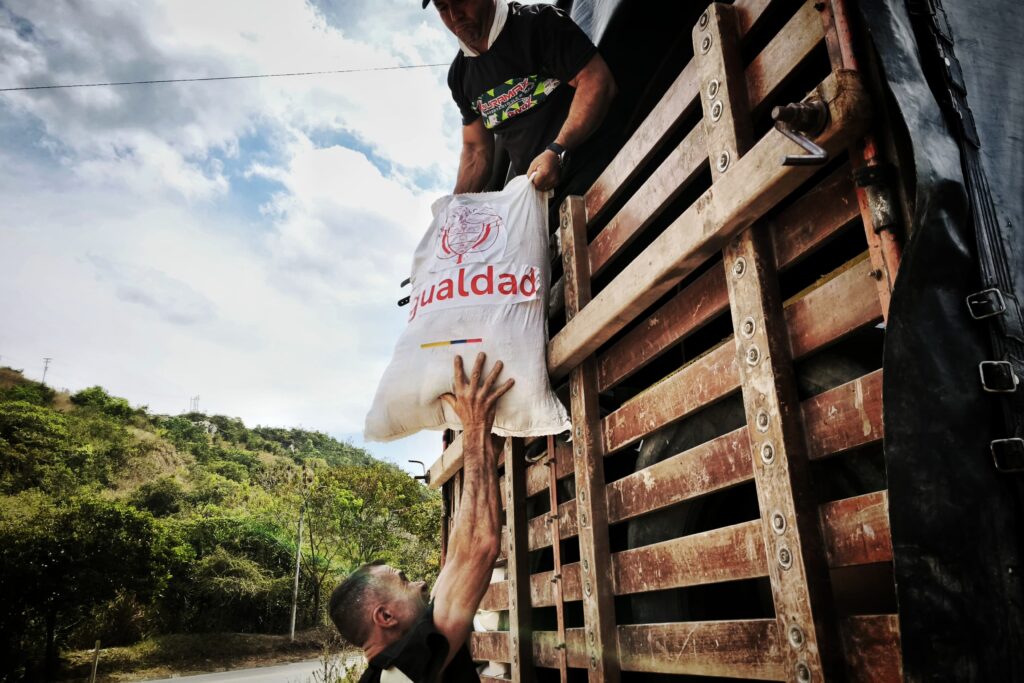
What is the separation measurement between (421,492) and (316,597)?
8090mm

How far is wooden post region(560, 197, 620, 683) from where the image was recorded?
2004mm

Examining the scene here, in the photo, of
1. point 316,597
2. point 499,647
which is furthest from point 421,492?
point 499,647

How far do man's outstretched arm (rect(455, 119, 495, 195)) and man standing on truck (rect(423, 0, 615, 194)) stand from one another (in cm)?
9

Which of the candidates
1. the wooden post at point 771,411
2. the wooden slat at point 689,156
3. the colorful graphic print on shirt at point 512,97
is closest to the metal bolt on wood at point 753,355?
the wooden post at point 771,411

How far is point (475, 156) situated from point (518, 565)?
226 centimetres

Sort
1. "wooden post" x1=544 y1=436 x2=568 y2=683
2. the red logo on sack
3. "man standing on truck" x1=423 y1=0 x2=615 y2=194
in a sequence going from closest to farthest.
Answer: "wooden post" x1=544 y1=436 x2=568 y2=683 < the red logo on sack < "man standing on truck" x1=423 y1=0 x2=615 y2=194

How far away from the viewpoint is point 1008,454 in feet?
3.10

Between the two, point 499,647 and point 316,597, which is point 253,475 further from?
point 499,647

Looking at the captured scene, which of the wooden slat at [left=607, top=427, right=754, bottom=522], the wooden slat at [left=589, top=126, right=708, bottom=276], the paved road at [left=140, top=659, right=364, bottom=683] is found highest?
the wooden slat at [left=589, top=126, right=708, bottom=276]

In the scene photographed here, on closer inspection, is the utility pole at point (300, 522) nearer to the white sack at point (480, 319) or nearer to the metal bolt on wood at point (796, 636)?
the white sack at point (480, 319)

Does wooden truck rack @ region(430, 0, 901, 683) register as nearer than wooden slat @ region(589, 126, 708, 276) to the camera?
Yes

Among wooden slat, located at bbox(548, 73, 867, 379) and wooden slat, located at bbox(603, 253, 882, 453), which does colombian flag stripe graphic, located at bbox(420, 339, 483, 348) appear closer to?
wooden slat, located at bbox(548, 73, 867, 379)

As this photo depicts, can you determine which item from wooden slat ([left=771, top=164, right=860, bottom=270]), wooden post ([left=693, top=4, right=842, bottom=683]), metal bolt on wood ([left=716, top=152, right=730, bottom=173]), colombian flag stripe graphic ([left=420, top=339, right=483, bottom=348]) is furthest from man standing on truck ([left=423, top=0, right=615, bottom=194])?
wooden slat ([left=771, top=164, right=860, bottom=270])

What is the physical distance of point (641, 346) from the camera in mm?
2145
